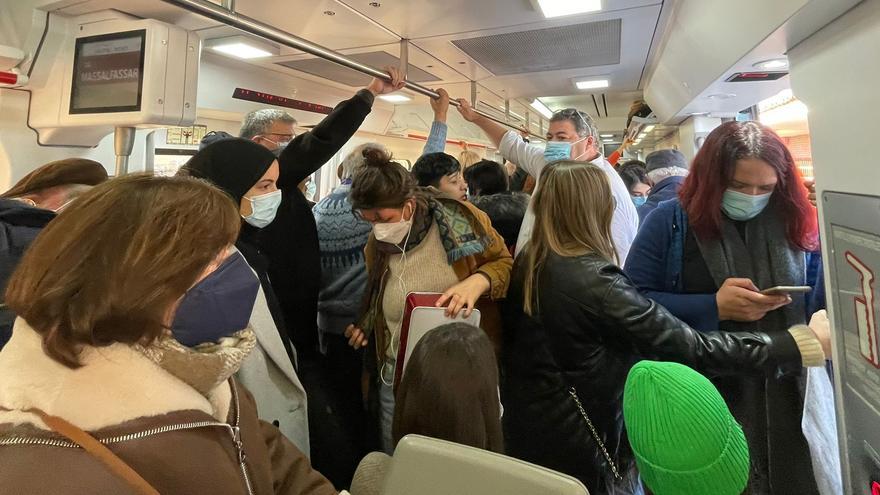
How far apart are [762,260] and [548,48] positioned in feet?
6.69

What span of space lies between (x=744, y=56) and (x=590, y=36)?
132 centimetres

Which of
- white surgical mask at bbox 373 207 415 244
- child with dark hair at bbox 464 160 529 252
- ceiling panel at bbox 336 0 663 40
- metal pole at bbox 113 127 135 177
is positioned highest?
ceiling panel at bbox 336 0 663 40

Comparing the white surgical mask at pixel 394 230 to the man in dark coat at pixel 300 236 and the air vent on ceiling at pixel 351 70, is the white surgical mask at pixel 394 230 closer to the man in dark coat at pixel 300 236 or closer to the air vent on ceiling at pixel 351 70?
the man in dark coat at pixel 300 236

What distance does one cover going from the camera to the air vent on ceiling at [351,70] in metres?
3.25

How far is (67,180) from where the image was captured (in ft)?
5.18

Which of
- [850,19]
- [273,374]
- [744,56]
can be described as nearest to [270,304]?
[273,374]

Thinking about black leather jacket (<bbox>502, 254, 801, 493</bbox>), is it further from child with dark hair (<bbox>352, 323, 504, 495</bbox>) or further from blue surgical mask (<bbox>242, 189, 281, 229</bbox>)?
blue surgical mask (<bbox>242, 189, 281, 229</bbox>)

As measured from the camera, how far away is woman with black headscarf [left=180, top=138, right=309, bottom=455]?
1.33m

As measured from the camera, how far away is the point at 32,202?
1.44 m

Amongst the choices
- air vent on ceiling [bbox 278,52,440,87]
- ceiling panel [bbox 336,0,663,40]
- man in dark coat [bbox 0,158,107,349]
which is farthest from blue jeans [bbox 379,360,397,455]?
air vent on ceiling [bbox 278,52,440,87]

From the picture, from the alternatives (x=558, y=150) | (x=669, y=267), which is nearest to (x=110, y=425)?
(x=669, y=267)

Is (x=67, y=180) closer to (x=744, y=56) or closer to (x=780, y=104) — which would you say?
(x=744, y=56)

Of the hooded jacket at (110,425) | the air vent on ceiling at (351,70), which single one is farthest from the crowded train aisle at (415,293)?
the air vent on ceiling at (351,70)

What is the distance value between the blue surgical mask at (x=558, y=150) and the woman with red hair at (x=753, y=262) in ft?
2.97
